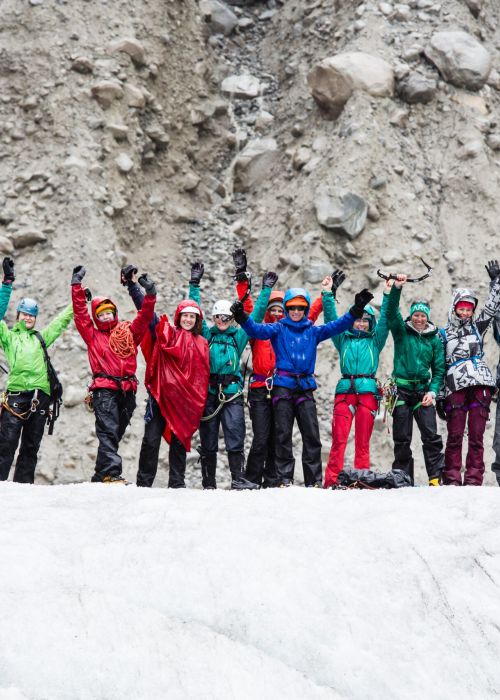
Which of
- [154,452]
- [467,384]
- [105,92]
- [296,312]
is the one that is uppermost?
[105,92]

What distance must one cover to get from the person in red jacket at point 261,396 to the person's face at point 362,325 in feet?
2.09

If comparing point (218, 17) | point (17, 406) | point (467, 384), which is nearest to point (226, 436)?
point (17, 406)

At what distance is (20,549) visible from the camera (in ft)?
14.2

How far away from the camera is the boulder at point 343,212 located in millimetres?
14898

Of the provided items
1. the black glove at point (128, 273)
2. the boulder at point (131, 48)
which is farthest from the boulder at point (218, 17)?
the black glove at point (128, 273)

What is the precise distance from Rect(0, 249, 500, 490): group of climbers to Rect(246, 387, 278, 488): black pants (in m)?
0.01

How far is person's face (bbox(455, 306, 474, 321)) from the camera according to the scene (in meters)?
8.00

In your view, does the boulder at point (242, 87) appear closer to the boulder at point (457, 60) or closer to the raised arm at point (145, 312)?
the boulder at point (457, 60)

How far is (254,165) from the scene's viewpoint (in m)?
17.4

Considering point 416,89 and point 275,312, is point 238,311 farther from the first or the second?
point 416,89

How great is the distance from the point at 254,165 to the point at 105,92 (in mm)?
3566

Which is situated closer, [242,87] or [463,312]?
[463,312]

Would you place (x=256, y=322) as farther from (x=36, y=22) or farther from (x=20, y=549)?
(x=36, y=22)

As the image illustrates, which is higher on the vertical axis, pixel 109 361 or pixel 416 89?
pixel 416 89
